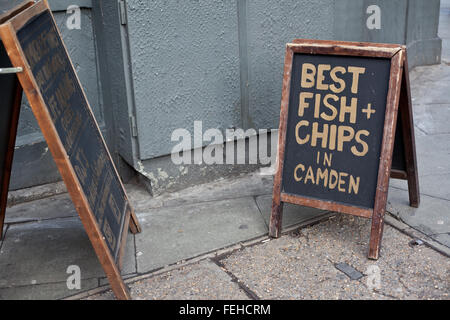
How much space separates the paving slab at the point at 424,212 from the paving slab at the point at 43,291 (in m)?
2.14

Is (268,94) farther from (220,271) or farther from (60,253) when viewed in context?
(60,253)

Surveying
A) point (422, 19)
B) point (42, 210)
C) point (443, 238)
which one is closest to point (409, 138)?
point (443, 238)

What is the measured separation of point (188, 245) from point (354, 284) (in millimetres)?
1094

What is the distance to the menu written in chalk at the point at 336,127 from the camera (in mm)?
3338

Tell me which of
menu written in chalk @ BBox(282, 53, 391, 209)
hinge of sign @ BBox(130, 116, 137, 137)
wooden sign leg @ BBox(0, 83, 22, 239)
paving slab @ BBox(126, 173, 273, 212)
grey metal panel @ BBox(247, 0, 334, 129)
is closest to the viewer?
wooden sign leg @ BBox(0, 83, 22, 239)

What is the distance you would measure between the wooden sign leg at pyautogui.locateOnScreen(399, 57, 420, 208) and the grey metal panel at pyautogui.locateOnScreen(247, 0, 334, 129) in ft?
4.26

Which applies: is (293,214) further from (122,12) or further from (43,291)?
(122,12)

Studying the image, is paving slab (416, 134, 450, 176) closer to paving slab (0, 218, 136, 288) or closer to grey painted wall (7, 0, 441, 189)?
grey painted wall (7, 0, 441, 189)

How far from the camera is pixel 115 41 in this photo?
13.2ft

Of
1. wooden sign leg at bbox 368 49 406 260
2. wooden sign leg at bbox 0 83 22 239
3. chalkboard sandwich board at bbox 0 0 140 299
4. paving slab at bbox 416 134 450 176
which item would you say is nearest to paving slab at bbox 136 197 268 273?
chalkboard sandwich board at bbox 0 0 140 299

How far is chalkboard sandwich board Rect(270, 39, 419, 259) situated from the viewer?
10.8ft

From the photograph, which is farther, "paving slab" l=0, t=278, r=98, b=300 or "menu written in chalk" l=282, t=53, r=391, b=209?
"menu written in chalk" l=282, t=53, r=391, b=209

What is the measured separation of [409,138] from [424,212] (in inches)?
22.6

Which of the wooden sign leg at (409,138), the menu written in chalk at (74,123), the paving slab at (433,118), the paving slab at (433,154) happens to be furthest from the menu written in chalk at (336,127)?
the paving slab at (433,118)
